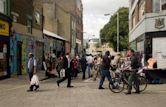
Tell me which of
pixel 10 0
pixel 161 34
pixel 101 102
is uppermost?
pixel 10 0

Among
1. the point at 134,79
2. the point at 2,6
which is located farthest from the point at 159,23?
the point at 134,79

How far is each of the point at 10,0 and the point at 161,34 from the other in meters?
11.4

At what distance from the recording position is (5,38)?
29219mm

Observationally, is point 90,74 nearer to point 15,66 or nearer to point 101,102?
point 15,66

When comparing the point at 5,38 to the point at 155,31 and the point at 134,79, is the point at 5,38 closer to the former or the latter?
the point at 155,31

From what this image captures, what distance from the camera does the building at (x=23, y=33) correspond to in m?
32.1

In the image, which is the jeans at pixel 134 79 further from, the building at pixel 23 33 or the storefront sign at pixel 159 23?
the storefront sign at pixel 159 23

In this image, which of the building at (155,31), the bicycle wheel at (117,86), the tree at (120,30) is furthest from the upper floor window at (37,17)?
the tree at (120,30)

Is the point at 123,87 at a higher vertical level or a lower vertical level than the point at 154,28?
lower

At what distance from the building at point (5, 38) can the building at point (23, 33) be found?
1221 mm

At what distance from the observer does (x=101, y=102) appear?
50.4 ft

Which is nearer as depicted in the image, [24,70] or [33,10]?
[24,70]

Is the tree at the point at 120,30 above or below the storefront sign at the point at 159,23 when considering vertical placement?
above

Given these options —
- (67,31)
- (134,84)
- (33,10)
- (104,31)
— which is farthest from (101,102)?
(104,31)
